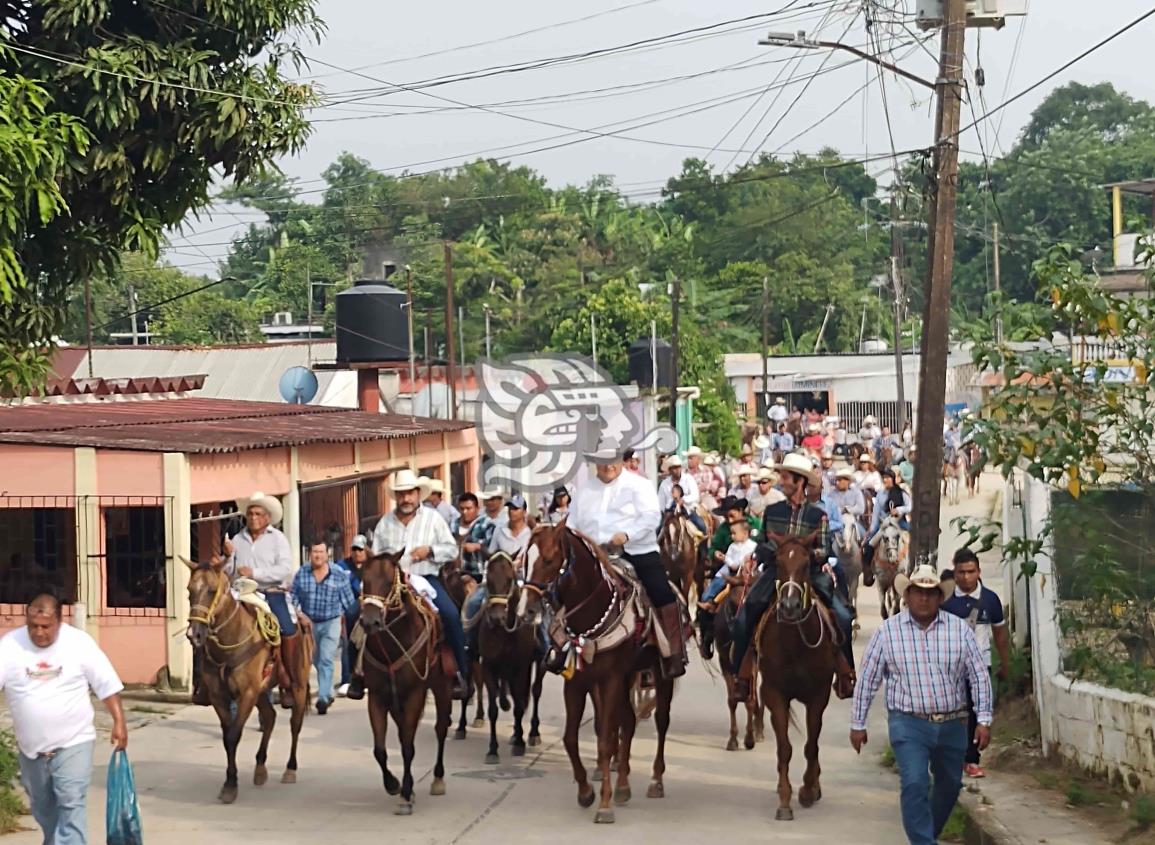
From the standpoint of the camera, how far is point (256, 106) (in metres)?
14.6

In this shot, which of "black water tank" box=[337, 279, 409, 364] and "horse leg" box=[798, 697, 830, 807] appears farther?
"black water tank" box=[337, 279, 409, 364]

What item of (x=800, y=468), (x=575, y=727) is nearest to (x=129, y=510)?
(x=575, y=727)

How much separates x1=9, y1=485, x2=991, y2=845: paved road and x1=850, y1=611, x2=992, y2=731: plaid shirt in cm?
170

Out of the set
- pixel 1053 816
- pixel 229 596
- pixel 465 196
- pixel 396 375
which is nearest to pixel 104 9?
pixel 229 596

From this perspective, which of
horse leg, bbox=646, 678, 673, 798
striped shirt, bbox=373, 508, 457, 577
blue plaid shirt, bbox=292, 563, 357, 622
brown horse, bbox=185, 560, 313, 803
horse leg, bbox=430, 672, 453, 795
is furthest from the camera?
blue plaid shirt, bbox=292, 563, 357, 622

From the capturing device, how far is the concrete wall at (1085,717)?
11.2m

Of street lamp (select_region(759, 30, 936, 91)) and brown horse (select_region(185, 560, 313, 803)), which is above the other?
street lamp (select_region(759, 30, 936, 91))

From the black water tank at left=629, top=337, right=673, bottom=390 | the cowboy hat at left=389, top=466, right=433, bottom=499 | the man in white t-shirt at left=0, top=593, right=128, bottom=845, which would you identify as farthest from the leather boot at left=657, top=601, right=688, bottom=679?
the black water tank at left=629, top=337, right=673, bottom=390

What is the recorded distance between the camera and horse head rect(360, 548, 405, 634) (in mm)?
12391

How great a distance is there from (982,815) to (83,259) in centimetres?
838

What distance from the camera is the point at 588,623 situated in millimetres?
12164

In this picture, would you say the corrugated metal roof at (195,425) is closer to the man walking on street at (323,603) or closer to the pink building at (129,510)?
the pink building at (129,510)

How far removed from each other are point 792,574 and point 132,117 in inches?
258

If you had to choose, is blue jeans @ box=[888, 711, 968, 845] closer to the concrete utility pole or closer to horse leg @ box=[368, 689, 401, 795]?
horse leg @ box=[368, 689, 401, 795]
